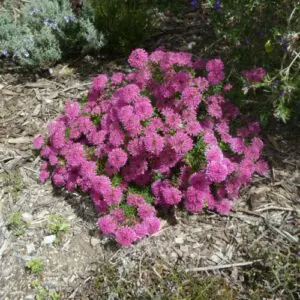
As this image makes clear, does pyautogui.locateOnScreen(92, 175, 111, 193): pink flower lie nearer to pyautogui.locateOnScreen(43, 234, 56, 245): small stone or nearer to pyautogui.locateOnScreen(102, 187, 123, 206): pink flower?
pyautogui.locateOnScreen(102, 187, 123, 206): pink flower

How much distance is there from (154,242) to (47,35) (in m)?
2.14

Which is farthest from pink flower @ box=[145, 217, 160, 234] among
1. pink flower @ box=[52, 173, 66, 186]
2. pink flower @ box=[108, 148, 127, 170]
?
pink flower @ box=[52, 173, 66, 186]

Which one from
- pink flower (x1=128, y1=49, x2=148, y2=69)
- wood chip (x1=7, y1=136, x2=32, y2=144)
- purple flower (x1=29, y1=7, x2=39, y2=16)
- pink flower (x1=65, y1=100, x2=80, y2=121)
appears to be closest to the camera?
pink flower (x1=128, y1=49, x2=148, y2=69)

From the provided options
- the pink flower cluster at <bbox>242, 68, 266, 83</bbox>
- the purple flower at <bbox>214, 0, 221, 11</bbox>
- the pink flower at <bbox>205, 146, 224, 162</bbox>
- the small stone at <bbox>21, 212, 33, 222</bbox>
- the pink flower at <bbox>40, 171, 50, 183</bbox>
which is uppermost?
the purple flower at <bbox>214, 0, 221, 11</bbox>

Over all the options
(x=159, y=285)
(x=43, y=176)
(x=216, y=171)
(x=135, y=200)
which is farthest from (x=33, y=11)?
(x=159, y=285)

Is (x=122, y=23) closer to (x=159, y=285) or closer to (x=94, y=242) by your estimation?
(x=94, y=242)

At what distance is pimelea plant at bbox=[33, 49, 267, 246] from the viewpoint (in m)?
2.78

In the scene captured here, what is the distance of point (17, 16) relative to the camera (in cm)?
479

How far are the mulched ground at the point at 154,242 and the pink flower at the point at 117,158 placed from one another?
18.4 inches

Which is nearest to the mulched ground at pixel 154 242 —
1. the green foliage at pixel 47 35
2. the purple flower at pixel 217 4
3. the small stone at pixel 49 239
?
the small stone at pixel 49 239

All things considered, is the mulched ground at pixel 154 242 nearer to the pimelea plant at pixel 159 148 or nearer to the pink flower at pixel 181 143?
the pimelea plant at pixel 159 148

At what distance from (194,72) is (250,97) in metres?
0.50

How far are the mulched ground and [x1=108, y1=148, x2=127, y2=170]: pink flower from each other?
468 mm

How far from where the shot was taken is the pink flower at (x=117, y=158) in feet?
9.36
